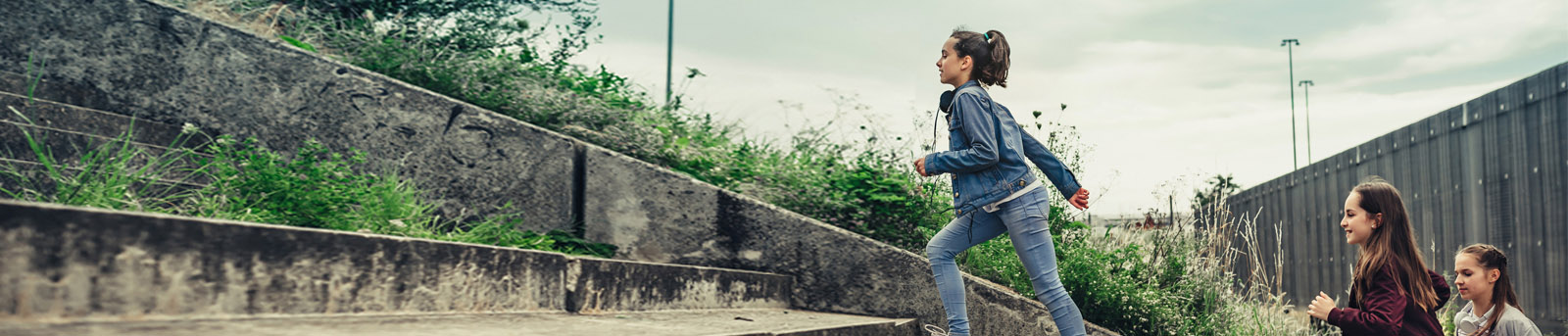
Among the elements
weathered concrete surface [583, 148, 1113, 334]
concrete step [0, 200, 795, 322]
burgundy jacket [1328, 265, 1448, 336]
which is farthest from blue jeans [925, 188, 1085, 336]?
concrete step [0, 200, 795, 322]

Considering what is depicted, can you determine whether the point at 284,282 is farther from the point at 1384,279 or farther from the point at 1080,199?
the point at 1384,279

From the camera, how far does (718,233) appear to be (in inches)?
195

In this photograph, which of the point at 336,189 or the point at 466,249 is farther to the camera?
the point at 336,189

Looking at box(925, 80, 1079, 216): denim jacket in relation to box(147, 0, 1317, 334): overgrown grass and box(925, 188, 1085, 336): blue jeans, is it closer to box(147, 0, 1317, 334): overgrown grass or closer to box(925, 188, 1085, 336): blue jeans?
box(925, 188, 1085, 336): blue jeans

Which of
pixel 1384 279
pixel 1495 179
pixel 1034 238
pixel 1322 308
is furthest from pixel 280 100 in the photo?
pixel 1495 179

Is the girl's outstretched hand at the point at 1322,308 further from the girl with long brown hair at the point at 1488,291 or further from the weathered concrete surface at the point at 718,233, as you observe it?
the weathered concrete surface at the point at 718,233

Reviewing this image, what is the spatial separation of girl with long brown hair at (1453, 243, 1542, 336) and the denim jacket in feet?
4.60

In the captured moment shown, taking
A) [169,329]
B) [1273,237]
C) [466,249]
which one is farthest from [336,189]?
[1273,237]

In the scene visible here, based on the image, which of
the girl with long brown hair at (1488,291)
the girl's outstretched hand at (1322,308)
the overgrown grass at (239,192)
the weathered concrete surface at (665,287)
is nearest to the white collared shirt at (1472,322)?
the girl with long brown hair at (1488,291)

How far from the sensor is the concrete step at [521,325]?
7.42 ft

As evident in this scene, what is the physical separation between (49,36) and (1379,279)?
6.17 meters

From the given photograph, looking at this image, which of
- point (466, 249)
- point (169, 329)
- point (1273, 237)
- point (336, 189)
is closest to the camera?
point (169, 329)

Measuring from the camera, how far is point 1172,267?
5.34m

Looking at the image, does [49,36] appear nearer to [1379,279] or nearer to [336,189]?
[336,189]
